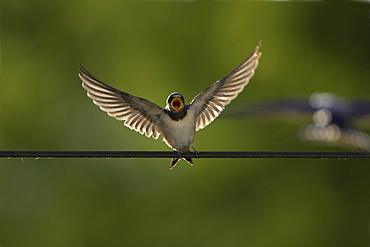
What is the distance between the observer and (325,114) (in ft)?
27.6

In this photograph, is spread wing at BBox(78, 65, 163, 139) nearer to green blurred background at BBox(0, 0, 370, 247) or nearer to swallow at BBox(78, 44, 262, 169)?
swallow at BBox(78, 44, 262, 169)

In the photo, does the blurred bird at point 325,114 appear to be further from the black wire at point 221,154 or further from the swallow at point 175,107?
the black wire at point 221,154

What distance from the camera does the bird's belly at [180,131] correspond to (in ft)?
16.9

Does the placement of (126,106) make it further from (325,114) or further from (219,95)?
(325,114)

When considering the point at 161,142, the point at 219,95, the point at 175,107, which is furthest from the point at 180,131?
the point at 161,142

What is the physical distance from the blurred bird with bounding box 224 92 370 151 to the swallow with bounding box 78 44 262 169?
280cm

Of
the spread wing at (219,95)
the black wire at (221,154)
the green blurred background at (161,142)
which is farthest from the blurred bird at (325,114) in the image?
the green blurred background at (161,142)

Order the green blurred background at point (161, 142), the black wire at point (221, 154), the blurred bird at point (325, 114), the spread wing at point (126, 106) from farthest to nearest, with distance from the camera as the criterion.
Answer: the green blurred background at point (161, 142)
the blurred bird at point (325, 114)
the spread wing at point (126, 106)
the black wire at point (221, 154)

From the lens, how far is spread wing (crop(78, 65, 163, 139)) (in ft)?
16.8

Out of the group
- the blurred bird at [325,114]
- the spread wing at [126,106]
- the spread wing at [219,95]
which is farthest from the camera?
the blurred bird at [325,114]

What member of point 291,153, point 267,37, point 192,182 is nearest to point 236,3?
point 267,37

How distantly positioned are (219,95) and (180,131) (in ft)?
1.56

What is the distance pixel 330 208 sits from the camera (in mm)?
14273

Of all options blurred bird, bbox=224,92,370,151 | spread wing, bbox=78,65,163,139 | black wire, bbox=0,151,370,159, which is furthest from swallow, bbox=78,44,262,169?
blurred bird, bbox=224,92,370,151
